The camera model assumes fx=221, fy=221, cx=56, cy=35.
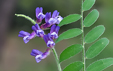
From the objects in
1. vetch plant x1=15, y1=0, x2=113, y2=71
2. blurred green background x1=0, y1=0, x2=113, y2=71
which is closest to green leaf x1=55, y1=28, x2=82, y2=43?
vetch plant x1=15, y1=0, x2=113, y2=71

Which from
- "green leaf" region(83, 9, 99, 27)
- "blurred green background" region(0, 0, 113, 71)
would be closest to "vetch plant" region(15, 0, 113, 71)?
"green leaf" region(83, 9, 99, 27)

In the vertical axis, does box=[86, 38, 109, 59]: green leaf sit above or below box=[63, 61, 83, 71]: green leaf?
above

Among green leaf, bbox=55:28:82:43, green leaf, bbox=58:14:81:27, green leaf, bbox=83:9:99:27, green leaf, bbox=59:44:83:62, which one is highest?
green leaf, bbox=58:14:81:27

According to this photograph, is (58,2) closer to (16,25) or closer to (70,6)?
(70,6)

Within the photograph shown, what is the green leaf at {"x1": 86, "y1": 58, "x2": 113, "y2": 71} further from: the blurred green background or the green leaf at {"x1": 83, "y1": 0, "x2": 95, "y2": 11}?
the blurred green background

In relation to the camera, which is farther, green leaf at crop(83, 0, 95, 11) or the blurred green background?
the blurred green background

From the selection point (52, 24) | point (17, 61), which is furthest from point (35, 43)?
point (52, 24)

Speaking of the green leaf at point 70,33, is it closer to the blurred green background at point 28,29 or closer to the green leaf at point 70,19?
→ the green leaf at point 70,19
